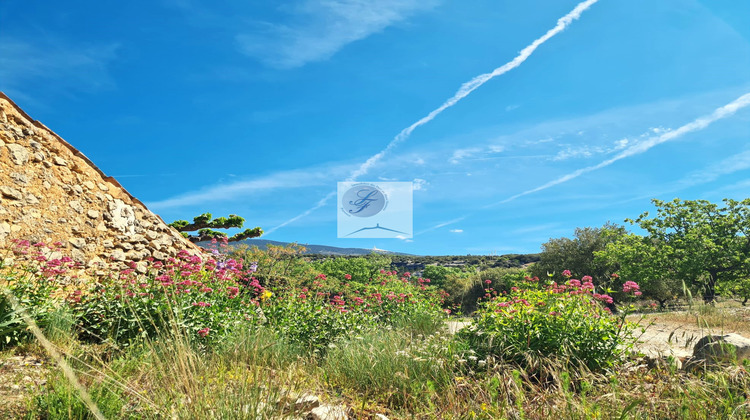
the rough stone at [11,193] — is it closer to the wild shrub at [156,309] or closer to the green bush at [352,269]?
the wild shrub at [156,309]

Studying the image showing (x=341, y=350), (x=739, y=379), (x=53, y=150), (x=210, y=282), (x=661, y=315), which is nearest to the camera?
(x=739, y=379)

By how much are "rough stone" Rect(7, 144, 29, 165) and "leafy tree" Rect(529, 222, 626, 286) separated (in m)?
25.6

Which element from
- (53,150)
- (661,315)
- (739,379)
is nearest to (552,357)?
(739,379)

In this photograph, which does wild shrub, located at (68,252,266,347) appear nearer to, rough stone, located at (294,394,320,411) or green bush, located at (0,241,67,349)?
green bush, located at (0,241,67,349)

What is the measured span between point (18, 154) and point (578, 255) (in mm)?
27541

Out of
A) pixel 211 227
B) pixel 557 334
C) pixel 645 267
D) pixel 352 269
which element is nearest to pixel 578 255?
pixel 645 267

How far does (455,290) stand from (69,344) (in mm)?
23954

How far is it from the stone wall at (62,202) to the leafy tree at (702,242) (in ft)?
68.6

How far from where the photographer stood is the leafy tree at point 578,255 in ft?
87.7

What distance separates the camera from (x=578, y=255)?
2731cm

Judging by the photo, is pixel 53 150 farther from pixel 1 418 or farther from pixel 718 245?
pixel 718 245

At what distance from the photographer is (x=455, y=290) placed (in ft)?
88.8

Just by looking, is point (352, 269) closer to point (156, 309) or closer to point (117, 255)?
point (117, 255)

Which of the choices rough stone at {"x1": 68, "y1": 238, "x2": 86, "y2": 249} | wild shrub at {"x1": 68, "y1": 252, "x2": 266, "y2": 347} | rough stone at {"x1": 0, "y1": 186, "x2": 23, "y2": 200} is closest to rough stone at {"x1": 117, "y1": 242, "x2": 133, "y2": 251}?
rough stone at {"x1": 68, "y1": 238, "x2": 86, "y2": 249}
